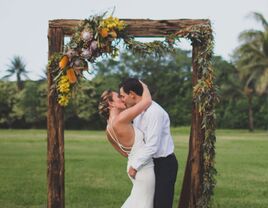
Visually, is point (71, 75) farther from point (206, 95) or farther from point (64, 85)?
point (206, 95)

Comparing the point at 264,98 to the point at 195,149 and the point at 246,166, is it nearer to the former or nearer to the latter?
the point at 246,166

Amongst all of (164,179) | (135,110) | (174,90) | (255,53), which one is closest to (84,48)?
(135,110)

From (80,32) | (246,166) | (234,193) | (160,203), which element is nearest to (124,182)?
(234,193)

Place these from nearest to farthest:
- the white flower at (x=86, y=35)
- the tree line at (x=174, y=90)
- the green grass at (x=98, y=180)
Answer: the white flower at (x=86, y=35) < the green grass at (x=98, y=180) < the tree line at (x=174, y=90)

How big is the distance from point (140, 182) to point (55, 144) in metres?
2.30

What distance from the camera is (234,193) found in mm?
13078

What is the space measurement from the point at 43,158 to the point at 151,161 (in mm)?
15157

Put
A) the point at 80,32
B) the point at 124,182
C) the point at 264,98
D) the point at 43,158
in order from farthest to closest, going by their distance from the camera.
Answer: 1. the point at 264,98
2. the point at 43,158
3. the point at 124,182
4. the point at 80,32

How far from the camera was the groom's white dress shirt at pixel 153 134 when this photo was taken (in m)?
6.86

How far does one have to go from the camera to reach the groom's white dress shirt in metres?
6.86

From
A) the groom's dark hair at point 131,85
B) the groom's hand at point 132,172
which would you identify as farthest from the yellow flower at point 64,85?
the groom's hand at point 132,172

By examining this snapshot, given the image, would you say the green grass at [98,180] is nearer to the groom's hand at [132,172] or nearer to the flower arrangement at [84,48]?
the flower arrangement at [84,48]

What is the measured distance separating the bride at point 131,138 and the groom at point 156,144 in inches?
3.3

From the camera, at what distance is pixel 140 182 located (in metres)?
6.86
